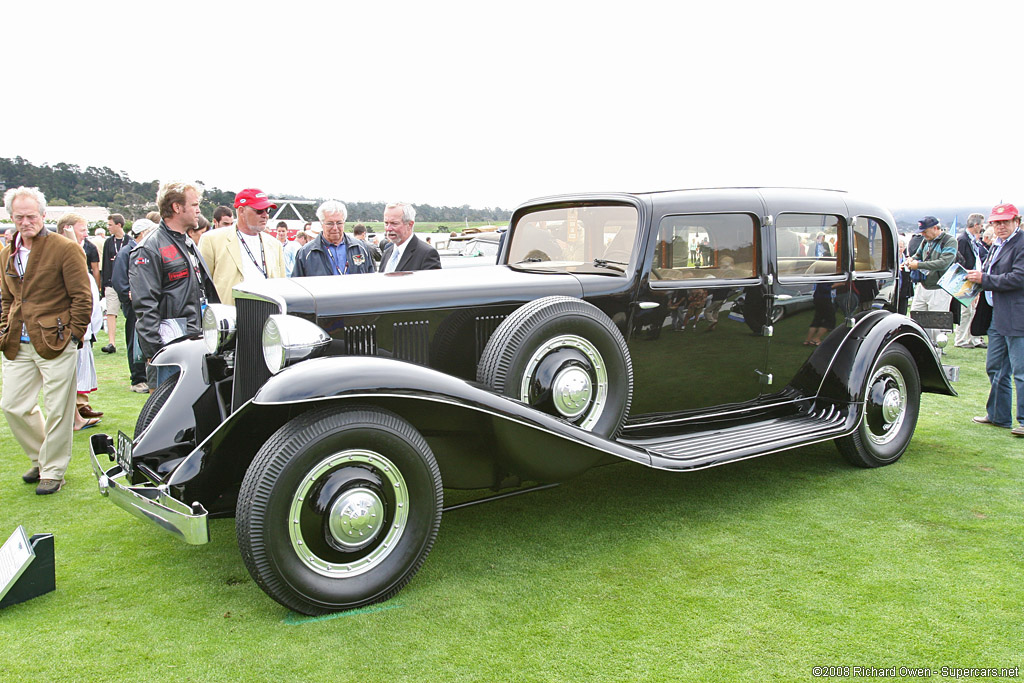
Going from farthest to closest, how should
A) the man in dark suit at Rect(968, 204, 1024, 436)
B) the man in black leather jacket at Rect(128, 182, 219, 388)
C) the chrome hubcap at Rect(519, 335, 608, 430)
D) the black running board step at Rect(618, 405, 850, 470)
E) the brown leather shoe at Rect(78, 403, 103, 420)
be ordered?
the brown leather shoe at Rect(78, 403, 103, 420), the man in dark suit at Rect(968, 204, 1024, 436), the man in black leather jacket at Rect(128, 182, 219, 388), the black running board step at Rect(618, 405, 850, 470), the chrome hubcap at Rect(519, 335, 608, 430)

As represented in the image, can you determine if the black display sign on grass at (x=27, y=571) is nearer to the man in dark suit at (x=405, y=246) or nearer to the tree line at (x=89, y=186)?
the man in dark suit at (x=405, y=246)

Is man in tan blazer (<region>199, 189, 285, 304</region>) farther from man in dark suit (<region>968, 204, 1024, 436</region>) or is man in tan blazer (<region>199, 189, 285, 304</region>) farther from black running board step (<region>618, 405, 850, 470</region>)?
man in dark suit (<region>968, 204, 1024, 436</region>)

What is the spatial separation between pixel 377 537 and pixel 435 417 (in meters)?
0.64

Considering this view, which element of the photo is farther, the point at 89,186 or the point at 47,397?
the point at 89,186

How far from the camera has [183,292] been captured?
479 cm

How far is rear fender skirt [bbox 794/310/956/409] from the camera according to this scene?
470 cm

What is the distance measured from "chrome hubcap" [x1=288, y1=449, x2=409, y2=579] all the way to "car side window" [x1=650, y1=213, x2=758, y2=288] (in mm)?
2083

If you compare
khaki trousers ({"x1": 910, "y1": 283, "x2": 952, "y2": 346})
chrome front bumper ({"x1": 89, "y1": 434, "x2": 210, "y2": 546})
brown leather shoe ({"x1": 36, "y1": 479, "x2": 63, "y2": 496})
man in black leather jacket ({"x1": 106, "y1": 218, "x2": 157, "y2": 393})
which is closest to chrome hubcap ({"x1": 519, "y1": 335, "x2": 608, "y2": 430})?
chrome front bumper ({"x1": 89, "y1": 434, "x2": 210, "y2": 546})

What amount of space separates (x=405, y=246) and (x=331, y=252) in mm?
749

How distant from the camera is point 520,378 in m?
3.56

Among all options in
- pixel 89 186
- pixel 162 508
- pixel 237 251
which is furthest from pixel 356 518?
pixel 89 186

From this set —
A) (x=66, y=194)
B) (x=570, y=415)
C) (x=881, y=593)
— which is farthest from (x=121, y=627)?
(x=66, y=194)

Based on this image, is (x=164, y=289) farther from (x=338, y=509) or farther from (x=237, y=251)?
(x=338, y=509)

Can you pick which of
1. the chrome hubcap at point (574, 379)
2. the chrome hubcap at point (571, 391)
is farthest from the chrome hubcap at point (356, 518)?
the chrome hubcap at point (571, 391)
